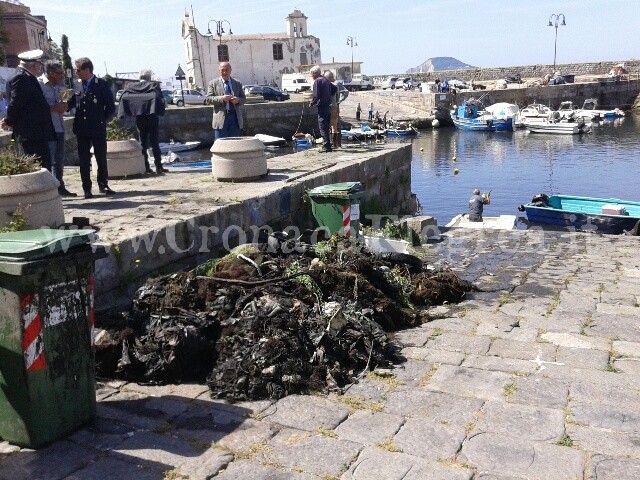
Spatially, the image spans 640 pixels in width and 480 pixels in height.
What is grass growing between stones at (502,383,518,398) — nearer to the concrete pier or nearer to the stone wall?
the concrete pier

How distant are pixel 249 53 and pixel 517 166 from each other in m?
51.3

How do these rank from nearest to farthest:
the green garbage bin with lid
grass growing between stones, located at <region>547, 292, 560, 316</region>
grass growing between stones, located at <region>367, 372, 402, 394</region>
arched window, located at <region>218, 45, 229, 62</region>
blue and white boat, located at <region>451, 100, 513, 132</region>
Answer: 1. the green garbage bin with lid
2. grass growing between stones, located at <region>367, 372, 402, 394</region>
3. grass growing between stones, located at <region>547, 292, 560, 316</region>
4. blue and white boat, located at <region>451, 100, 513, 132</region>
5. arched window, located at <region>218, 45, 229, 62</region>

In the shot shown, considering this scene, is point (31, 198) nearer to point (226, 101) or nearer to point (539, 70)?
point (226, 101)

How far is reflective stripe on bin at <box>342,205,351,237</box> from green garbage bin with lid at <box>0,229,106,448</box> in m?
5.03

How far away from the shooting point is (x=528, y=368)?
5.14m

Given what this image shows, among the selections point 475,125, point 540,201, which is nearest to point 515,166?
point 540,201

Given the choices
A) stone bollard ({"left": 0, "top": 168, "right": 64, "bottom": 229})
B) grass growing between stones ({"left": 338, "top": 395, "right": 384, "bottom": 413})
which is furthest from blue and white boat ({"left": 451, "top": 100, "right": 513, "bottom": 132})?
grass growing between stones ({"left": 338, "top": 395, "right": 384, "bottom": 413})

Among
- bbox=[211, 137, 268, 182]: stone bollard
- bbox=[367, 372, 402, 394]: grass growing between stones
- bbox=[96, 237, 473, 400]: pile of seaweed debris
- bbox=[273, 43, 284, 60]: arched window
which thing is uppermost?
bbox=[273, 43, 284, 60]: arched window

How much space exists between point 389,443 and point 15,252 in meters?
2.41

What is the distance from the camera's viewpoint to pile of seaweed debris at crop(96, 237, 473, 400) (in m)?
4.79

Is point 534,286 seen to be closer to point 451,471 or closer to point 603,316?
point 603,316

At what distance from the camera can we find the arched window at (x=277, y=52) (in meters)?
79.5

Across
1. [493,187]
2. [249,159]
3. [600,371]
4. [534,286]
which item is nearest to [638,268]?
[534,286]

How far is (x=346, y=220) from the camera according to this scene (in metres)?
8.80
